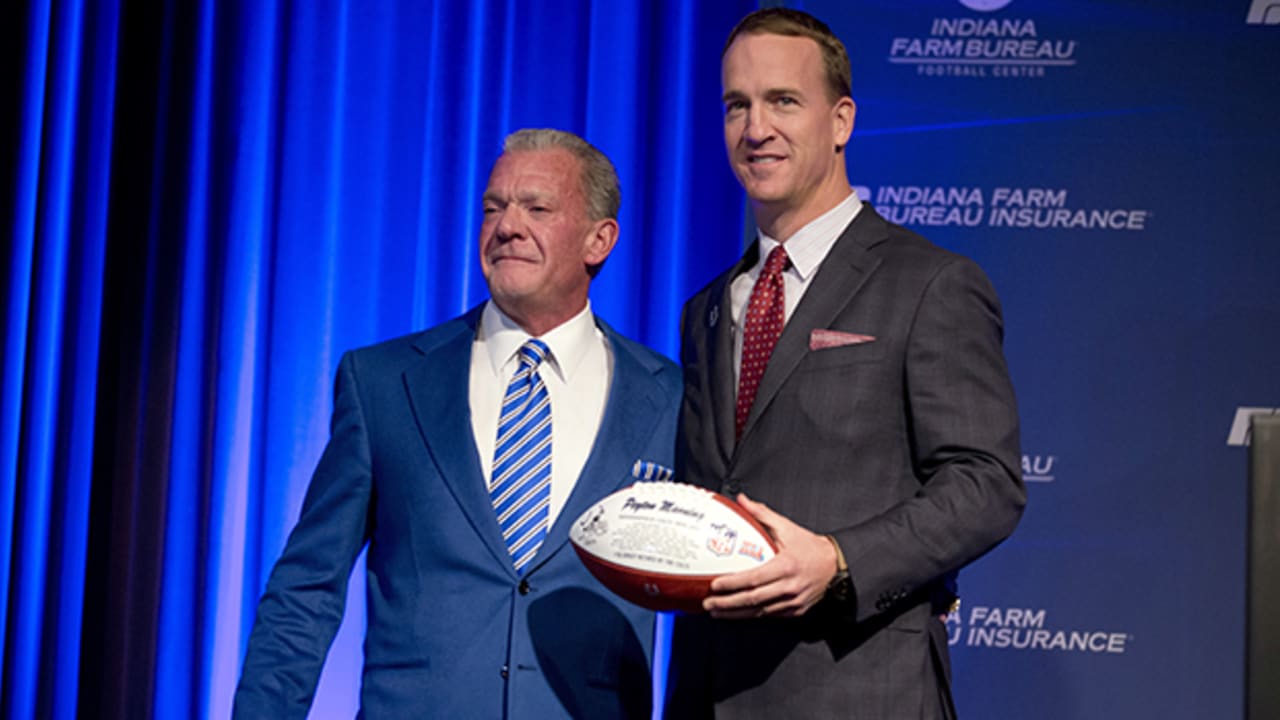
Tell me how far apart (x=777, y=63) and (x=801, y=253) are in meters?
0.32

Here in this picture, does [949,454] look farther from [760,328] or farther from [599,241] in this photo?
[599,241]

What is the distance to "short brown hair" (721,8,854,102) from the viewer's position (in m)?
1.98

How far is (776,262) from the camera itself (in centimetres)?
196

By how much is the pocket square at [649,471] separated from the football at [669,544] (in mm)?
310

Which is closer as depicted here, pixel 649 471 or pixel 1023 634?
pixel 649 471

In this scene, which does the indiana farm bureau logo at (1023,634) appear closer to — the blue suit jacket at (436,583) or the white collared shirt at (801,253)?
the blue suit jacket at (436,583)

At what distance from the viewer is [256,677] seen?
1.94 m

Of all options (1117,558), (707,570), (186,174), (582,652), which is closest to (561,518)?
(582,652)

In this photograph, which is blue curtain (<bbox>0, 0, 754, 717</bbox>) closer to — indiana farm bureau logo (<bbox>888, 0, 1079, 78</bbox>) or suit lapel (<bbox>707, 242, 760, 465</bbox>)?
indiana farm bureau logo (<bbox>888, 0, 1079, 78</bbox>)

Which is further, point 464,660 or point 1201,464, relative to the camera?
point 1201,464

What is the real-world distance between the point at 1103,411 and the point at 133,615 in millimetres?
2576

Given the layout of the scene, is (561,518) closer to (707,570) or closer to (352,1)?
(707,570)

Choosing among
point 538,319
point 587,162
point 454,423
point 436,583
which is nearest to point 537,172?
point 587,162

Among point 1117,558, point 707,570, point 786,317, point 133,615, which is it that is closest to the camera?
point 707,570
